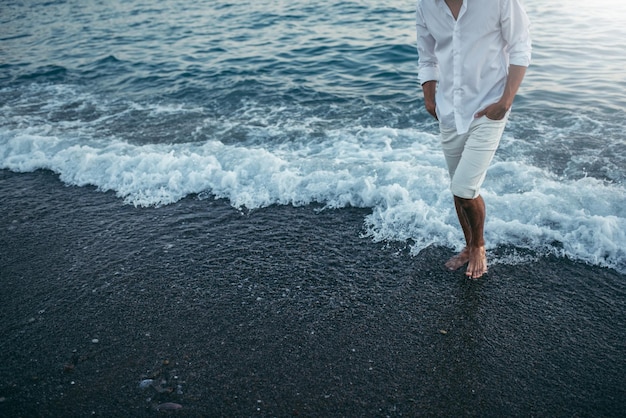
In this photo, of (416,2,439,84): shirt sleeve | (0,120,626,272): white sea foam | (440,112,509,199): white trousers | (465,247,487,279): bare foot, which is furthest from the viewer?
(0,120,626,272): white sea foam

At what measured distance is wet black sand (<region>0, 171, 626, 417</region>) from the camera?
9.04ft

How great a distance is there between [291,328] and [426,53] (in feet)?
7.51

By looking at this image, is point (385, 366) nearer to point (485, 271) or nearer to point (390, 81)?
point (485, 271)

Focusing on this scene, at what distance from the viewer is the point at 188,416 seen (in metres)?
2.67

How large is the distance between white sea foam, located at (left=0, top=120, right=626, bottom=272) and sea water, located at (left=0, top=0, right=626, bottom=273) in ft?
0.07

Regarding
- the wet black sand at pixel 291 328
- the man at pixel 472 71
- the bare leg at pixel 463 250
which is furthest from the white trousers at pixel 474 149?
the wet black sand at pixel 291 328

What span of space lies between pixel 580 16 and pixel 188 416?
48.4ft

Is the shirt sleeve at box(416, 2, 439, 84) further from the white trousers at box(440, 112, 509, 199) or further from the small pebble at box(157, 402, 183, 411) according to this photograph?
the small pebble at box(157, 402, 183, 411)

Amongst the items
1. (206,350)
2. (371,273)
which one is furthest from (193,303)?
(371,273)

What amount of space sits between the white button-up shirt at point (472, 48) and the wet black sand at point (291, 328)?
138 centimetres

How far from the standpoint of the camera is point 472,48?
306 cm

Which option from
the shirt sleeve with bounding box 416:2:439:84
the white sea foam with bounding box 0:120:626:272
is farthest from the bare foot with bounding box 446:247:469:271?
the shirt sleeve with bounding box 416:2:439:84

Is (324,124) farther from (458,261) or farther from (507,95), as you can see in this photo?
(507,95)

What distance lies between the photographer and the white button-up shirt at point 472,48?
293 centimetres
